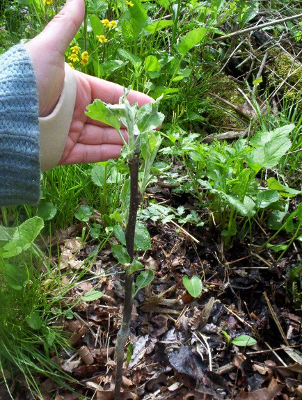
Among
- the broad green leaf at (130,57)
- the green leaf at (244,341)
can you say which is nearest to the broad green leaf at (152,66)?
the broad green leaf at (130,57)

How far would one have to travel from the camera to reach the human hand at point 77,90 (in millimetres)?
1218

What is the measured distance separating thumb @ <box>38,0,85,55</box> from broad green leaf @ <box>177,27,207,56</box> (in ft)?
2.66

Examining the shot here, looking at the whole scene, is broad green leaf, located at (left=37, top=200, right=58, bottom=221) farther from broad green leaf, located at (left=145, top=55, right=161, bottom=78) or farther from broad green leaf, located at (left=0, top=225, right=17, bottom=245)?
broad green leaf, located at (left=145, top=55, right=161, bottom=78)

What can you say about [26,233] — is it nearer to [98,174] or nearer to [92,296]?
[92,296]

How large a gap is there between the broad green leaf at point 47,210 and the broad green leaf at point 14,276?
30 centimetres

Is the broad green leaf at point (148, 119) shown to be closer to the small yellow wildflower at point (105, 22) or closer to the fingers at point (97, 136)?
the fingers at point (97, 136)

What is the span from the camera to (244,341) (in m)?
1.29

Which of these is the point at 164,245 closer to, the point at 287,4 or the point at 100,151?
the point at 100,151

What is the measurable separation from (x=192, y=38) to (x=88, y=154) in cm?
84

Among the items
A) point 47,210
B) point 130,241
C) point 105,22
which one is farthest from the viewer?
point 105,22

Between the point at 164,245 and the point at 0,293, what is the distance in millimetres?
641

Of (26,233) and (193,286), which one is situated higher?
(26,233)

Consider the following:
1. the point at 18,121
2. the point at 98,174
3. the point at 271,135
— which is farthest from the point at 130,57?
the point at 18,121

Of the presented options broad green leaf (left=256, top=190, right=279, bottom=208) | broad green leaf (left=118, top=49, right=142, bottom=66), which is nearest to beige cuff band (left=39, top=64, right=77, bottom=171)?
broad green leaf (left=118, top=49, right=142, bottom=66)
